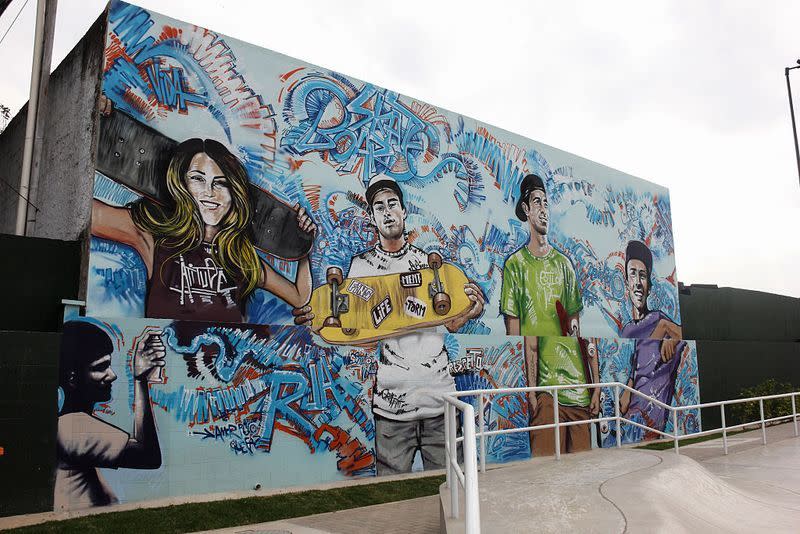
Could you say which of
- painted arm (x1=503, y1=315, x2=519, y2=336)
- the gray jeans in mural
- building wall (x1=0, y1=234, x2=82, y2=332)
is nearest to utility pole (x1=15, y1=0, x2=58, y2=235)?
building wall (x1=0, y1=234, x2=82, y2=332)

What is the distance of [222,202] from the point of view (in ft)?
36.6

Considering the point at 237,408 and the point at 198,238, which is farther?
the point at 198,238

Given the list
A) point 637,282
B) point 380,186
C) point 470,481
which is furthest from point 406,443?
point 637,282

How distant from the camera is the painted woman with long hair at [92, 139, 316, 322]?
10188 millimetres

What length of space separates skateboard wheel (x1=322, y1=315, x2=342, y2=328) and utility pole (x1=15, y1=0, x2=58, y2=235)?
5.22 metres

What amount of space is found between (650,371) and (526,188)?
696 centimetres

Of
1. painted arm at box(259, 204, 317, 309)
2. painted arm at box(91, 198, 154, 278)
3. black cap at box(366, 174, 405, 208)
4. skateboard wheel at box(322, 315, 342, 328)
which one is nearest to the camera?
painted arm at box(91, 198, 154, 278)

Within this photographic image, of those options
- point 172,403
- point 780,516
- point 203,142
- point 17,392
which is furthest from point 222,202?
point 780,516

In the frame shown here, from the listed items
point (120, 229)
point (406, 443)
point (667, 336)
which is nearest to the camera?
point (120, 229)

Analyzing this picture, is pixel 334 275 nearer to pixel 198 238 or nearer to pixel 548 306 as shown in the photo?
pixel 198 238

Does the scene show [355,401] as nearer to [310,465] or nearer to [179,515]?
[310,465]

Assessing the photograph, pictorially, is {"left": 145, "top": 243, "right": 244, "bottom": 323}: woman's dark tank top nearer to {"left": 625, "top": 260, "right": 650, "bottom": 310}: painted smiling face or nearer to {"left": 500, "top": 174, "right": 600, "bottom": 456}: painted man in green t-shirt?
{"left": 500, "top": 174, "right": 600, "bottom": 456}: painted man in green t-shirt

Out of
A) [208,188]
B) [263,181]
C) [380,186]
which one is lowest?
[208,188]

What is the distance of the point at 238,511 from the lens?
9.41m
